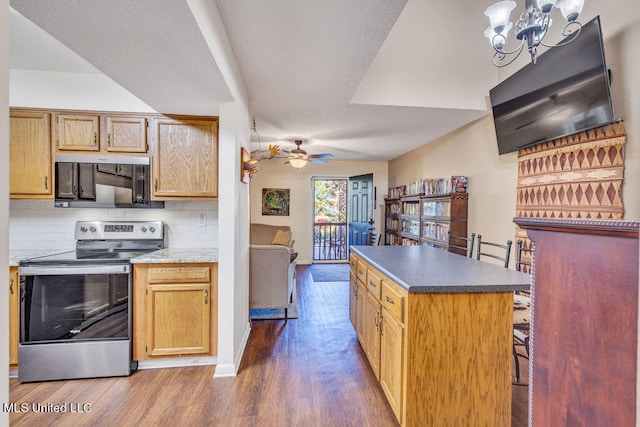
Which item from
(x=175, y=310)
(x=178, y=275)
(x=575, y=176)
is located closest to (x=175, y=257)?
(x=178, y=275)

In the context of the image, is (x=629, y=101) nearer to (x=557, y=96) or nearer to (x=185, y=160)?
(x=557, y=96)

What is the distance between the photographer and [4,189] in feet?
1.99

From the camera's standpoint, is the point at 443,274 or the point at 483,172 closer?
the point at 443,274

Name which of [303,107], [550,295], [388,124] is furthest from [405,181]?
[550,295]

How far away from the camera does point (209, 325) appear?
7.07ft

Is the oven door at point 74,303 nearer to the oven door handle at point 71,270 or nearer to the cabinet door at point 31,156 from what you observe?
the oven door handle at point 71,270

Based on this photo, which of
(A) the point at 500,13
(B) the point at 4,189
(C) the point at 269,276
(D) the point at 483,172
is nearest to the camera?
(B) the point at 4,189

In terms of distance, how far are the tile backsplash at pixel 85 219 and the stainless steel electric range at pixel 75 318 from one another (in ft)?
1.58

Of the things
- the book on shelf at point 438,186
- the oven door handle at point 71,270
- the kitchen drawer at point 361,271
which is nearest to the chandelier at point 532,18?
the kitchen drawer at point 361,271

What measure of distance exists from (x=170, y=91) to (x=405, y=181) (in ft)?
14.5

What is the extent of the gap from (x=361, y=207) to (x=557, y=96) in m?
3.76

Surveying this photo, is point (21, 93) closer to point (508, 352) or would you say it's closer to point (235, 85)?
point (235, 85)

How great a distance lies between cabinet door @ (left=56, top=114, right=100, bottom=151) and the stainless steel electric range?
90 cm

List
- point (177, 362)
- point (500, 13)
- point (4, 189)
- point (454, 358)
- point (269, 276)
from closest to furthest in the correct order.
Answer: point (4, 189)
point (454, 358)
point (500, 13)
point (177, 362)
point (269, 276)
